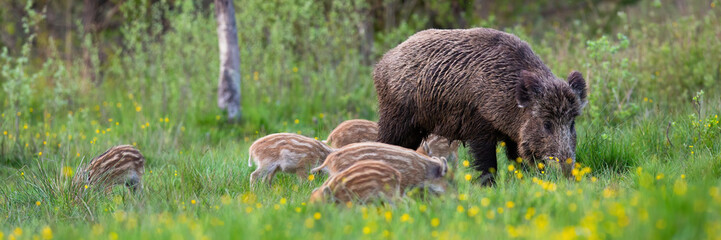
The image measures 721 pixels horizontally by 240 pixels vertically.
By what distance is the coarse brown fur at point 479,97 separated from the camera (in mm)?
5730

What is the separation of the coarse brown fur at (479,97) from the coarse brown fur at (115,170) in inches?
93.0

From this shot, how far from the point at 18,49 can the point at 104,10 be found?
1973 millimetres

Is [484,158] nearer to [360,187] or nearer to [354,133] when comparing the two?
[360,187]

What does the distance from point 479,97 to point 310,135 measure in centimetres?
320

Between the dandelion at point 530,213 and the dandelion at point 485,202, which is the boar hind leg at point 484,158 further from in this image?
the dandelion at point 530,213

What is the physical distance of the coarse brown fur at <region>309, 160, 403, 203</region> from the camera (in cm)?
478

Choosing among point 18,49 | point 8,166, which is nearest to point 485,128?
point 8,166

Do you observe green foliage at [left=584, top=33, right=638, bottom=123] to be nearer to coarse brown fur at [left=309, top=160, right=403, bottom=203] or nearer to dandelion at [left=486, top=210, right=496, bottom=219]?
coarse brown fur at [left=309, top=160, right=403, bottom=203]

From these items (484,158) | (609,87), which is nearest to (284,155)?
(484,158)

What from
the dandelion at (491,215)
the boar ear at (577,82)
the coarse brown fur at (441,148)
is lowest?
the coarse brown fur at (441,148)

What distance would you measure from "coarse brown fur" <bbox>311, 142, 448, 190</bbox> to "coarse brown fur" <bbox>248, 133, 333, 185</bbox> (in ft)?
2.21

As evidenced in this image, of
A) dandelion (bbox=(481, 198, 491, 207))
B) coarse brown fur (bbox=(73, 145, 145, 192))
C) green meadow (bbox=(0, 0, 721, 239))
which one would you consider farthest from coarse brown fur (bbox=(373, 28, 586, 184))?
coarse brown fur (bbox=(73, 145, 145, 192))

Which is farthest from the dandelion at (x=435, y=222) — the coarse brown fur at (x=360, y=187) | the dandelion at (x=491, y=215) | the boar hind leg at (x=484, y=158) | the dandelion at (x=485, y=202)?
the boar hind leg at (x=484, y=158)

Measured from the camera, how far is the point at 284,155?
6.27m
